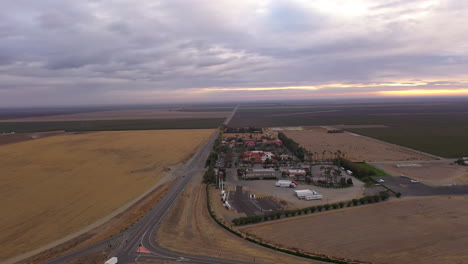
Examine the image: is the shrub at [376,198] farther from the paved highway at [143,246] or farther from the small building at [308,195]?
the paved highway at [143,246]

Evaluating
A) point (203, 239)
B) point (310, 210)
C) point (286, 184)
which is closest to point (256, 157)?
point (286, 184)

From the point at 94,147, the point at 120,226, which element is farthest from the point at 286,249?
the point at 94,147

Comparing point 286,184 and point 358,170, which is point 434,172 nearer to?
point 358,170

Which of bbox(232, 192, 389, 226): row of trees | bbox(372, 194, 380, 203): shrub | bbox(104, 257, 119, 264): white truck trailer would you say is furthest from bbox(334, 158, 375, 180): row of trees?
bbox(104, 257, 119, 264): white truck trailer

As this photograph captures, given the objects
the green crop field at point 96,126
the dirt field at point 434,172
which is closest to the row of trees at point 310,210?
the dirt field at point 434,172

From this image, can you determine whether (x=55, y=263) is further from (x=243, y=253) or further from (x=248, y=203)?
(x=248, y=203)
